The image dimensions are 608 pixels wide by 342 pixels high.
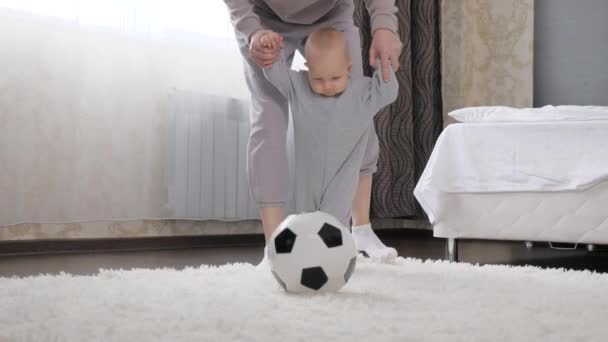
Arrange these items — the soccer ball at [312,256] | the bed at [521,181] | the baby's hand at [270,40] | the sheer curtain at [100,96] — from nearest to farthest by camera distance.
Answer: the soccer ball at [312,256] < the baby's hand at [270,40] < the bed at [521,181] < the sheer curtain at [100,96]

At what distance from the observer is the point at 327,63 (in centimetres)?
173

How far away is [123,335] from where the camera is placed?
0.95m

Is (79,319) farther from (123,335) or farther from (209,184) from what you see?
(209,184)

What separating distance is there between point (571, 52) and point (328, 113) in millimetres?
2695

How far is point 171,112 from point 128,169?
12.0 inches

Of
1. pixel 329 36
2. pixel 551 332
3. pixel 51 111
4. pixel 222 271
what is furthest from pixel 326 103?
pixel 51 111

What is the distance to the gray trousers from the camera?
1.87 meters

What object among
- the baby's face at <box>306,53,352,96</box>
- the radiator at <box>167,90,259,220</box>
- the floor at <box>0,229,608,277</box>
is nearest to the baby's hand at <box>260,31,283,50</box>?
the baby's face at <box>306,53,352,96</box>

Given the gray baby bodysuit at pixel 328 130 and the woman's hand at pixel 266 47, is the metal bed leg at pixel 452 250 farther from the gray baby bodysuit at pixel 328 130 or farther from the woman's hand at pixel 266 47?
the woman's hand at pixel 266 47

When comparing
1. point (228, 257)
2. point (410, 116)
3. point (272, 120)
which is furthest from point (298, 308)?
point (410, 116)

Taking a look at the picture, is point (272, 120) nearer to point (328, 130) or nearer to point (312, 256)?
A: point (328, 130)

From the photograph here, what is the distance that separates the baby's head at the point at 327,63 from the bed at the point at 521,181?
76 centimetres

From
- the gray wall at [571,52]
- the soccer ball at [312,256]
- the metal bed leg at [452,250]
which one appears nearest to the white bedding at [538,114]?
the metal bed leg at [452,250]

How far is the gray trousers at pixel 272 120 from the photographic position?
6.15 ft
